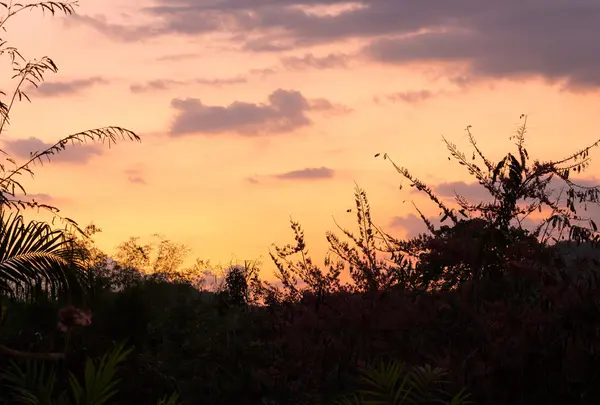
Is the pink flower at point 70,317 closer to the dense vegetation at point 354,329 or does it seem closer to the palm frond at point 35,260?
the dense vegetation at point 354,329

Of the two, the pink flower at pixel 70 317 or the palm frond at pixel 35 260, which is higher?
the palm frond at pixel 35 260

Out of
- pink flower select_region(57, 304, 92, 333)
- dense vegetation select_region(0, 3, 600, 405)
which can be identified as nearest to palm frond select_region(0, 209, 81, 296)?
dense vegetation select_region(0, 3, 600, 405)

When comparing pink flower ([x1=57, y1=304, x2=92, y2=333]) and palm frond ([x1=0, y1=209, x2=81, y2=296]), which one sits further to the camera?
palm frond ([x1=0, y1=209, x2=81, y2=296])

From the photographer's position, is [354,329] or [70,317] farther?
[354,329]

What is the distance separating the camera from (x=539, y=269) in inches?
259

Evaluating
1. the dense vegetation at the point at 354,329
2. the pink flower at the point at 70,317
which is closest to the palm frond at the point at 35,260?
the dense vegetation at the point at 354,329

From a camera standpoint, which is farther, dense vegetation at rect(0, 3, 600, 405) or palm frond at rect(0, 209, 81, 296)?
palm frond at rect(0, 209, 81, 296)

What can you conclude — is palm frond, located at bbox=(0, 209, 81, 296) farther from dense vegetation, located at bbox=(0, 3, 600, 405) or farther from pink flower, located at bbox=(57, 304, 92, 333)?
pink flower, located at bbox=(57, 304, 92, 333)

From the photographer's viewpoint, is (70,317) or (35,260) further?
(35,260)

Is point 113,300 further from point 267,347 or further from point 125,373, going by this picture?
point 267,347

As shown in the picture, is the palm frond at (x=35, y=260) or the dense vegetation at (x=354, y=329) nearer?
the dense vegetation at (x=354, y=329)

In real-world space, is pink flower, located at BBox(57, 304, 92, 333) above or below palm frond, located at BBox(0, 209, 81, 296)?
below

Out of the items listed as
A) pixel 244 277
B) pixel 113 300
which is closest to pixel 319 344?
pixel 113 300

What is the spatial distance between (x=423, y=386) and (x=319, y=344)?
2.17 metres
